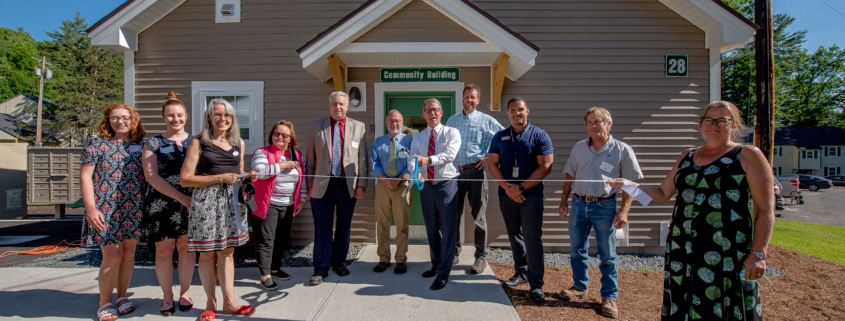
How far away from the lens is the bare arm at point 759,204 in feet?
6.56

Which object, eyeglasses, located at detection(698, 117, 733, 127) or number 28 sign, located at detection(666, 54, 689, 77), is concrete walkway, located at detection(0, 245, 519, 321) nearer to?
eyeglasses, located at detection(698, 117, 733, 127)

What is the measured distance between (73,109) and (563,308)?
37297 millimetres

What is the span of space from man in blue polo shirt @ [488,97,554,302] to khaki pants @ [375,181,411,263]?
42.6 inches

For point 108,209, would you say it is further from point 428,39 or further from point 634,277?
point 634,277

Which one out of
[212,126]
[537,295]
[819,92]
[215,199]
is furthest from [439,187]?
[819,92]

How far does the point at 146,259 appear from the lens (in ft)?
16.7

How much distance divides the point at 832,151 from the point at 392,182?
180 ft

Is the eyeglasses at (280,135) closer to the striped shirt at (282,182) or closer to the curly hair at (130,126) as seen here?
the striped shirt at (282,182)

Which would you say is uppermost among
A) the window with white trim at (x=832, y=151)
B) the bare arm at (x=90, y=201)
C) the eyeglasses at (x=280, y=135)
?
the window with white trim at (x=832, y=151)

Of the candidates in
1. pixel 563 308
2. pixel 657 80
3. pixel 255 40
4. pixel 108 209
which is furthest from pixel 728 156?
pixel 255 40

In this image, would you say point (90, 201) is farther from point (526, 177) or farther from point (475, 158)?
point (526, 177)

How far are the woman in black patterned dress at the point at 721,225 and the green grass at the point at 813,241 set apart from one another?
5.48 metres

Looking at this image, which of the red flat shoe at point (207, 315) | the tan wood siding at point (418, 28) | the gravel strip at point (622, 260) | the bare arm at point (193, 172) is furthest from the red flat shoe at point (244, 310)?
the tan wood siding at point (418, 28)

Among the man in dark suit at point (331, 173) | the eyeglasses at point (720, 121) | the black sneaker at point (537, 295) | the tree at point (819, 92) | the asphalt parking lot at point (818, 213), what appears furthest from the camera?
the tree at point (819, 92)
